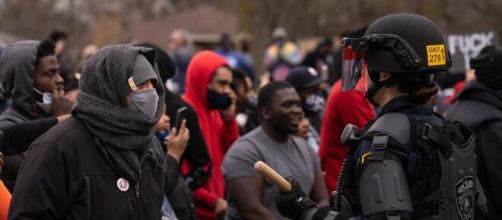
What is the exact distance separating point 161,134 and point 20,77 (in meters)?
1.23

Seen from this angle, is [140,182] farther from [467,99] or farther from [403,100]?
[467,99]

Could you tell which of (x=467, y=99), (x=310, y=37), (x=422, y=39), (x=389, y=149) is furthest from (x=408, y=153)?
(x=310, y=37)

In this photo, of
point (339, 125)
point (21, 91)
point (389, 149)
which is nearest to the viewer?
point (389, 149)

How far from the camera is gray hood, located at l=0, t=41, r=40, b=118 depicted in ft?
19.3

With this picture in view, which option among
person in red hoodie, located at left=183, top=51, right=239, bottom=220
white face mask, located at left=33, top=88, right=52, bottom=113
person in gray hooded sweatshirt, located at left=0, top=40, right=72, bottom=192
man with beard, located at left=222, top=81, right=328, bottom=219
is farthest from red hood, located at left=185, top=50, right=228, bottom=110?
white face mask, located at left=33, top=88, right=52, bottom=113

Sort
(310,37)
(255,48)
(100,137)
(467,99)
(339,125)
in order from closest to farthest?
(100,137), (467,99), (339,125), (255,48), (310,37)

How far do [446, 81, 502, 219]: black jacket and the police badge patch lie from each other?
1.62 m

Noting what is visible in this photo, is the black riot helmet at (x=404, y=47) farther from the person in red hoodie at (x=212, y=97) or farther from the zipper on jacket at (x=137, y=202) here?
the person in red hoodie at (x=212, y=97)

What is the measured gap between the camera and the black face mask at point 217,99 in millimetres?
7895

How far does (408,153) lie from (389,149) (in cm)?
9

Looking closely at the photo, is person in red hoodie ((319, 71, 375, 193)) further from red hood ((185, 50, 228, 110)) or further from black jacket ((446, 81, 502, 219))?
black jacket ((446, 81, 502, 219))

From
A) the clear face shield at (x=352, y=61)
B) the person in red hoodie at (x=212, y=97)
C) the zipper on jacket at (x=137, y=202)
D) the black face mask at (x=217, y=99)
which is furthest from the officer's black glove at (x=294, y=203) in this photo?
the black face mask at (x=217, y=99)

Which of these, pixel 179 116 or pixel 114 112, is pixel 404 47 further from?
pixel 179 116

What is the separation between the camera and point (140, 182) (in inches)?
184
